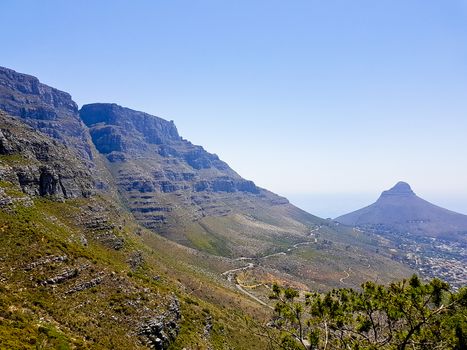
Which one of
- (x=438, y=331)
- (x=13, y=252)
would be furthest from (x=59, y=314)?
(x=438, y=331)

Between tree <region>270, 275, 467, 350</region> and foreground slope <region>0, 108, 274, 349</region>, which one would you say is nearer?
tree <region>270, 275, 467, 350</region>

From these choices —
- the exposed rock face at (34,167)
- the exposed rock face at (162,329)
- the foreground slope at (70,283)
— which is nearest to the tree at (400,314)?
the foreground slope at (70,283)

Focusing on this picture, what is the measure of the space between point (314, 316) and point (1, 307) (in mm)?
42455

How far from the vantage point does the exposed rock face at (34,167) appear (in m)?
103

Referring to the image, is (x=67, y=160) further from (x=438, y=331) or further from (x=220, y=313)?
(x=438, y=331)

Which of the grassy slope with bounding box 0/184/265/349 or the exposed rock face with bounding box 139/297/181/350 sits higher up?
the grassy slope with bounding box 0/184/265/349

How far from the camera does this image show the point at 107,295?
2726 inches

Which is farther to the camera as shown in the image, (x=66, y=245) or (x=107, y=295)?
(x=66, y=245)

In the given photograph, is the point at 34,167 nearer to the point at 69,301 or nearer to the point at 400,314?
the point at 69,301

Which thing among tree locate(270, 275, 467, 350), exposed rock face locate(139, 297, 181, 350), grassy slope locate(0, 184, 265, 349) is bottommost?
exposed rock face locate(139, 297, 181, 350)

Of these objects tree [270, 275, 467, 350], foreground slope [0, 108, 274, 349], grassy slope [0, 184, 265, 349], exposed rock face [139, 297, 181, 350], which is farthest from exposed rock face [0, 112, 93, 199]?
tree [270, 275, 467, 350]

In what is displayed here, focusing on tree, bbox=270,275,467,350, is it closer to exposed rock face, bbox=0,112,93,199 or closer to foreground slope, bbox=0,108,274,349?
foreground slope, bbox=0,108,274,349

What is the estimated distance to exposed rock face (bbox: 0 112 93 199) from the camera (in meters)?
103

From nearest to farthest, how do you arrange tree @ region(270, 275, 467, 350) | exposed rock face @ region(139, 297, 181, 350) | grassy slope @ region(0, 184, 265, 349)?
tree @ region(270, 275, 467, 350) → grassy slope @ region(0, 184, 265, 349) → exposed rock face @ region(139, 297, 181, 350)
